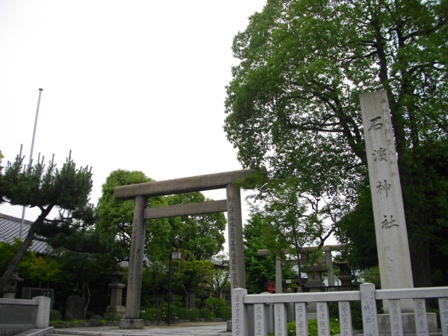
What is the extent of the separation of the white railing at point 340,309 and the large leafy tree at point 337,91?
18.3 ft

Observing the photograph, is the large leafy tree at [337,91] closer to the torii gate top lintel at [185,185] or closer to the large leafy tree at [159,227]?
the torii gate top lintel at [185,185]

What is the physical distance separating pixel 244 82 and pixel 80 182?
7.28 m

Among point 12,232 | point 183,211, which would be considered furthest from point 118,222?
point 183,211

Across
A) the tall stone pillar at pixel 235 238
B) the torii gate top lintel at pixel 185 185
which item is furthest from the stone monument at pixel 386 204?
the tall stone pillar at pixel 235 238

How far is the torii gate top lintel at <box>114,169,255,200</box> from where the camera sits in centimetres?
1469

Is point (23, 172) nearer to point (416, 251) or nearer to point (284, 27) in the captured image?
point (284, 27)

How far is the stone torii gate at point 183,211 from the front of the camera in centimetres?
1399

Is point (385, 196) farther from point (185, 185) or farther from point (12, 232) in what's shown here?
point (12, 232)

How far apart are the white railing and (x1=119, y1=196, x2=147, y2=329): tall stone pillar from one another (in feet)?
37.4

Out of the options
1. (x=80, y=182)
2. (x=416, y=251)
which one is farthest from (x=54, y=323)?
(x=416, y=251)

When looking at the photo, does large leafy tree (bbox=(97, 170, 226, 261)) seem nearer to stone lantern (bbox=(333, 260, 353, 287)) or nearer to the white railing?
stone lantern (bbox=(333, 260, 353, 287))

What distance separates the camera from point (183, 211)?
15.8m

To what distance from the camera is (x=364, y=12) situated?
10.8m

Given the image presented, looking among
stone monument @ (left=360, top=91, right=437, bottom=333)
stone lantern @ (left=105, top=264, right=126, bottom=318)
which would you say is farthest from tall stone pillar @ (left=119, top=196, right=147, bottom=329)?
stone monument @ (left=360, top=91, right=437, bottom=333)
